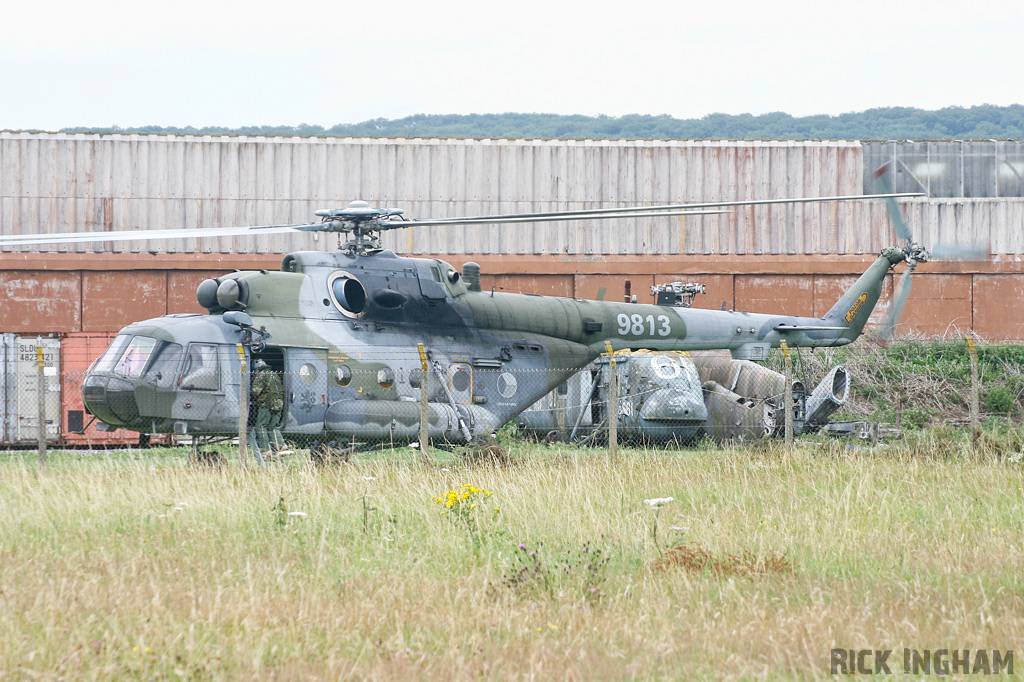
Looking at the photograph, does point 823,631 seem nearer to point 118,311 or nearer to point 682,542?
point 682,542

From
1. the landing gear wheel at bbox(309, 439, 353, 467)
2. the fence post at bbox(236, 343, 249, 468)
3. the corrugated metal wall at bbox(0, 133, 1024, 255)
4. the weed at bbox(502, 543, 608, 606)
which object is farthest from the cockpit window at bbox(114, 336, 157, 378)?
the corrugated metal wall at bbox(0, 133, 1024, 255)

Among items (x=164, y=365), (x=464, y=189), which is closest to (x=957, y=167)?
(x=464, y=189)

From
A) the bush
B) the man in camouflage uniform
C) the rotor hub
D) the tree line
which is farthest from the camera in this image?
the tree line

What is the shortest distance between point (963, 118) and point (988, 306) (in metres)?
99.8

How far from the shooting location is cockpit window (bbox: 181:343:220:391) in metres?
12.5

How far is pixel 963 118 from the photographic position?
386ft

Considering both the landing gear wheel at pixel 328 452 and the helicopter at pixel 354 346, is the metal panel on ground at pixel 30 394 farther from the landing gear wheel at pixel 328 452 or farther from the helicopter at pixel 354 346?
the landing gear wheel at pixel 328 452

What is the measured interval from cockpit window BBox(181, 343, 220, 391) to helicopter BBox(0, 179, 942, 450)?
1 cm

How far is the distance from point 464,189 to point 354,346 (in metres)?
17.2

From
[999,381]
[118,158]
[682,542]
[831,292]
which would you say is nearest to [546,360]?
[682,542]

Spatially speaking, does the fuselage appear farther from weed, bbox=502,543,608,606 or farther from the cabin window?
weed, bbox=502,543,608,606

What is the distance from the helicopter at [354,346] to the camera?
12.5 m

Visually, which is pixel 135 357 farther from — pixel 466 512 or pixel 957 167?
pixel 957 167

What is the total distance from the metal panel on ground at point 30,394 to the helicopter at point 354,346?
6.72 metres
